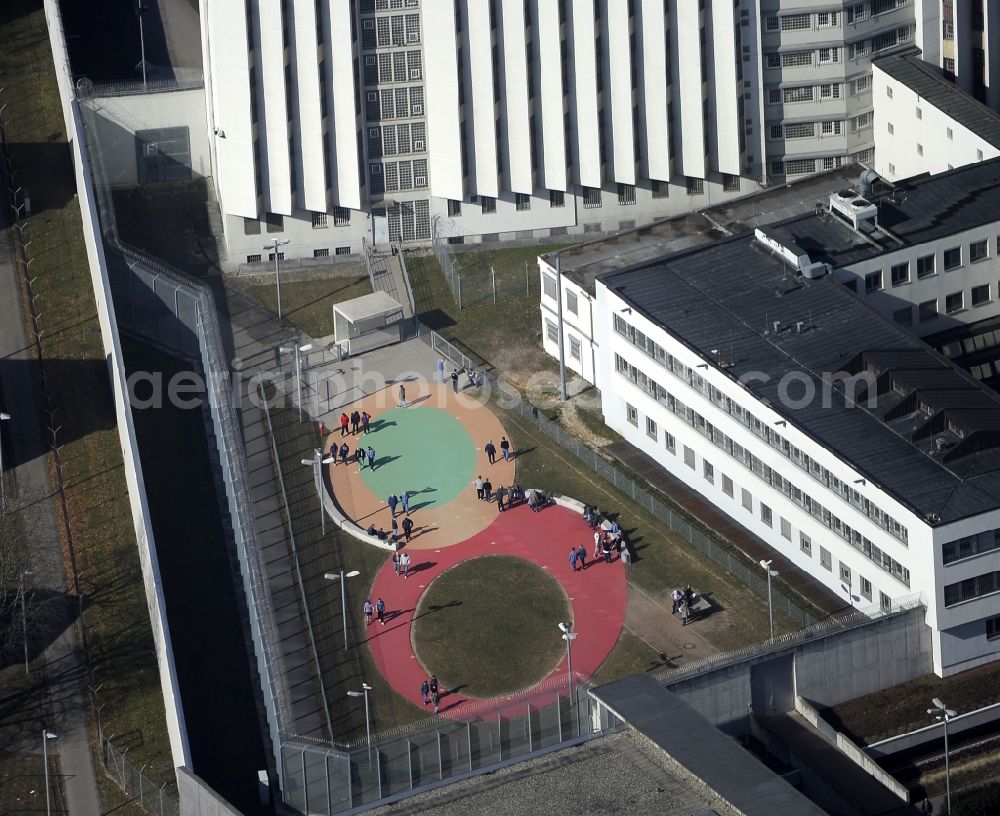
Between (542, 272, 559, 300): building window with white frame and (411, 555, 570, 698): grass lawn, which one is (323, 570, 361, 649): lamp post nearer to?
(411, 555, 570, 698): grass lawn

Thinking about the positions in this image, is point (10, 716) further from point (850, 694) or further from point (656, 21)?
point (656, 21)

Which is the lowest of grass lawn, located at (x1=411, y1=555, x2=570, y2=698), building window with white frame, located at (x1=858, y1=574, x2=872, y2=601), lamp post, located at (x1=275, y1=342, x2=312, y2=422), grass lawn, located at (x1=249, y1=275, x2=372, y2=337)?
grass lawn, located at (x1=411, y1=555, x2=570, y2=698)

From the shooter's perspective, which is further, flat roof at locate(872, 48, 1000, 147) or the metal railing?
flat roof at locate(872, 48, 1000, 147)

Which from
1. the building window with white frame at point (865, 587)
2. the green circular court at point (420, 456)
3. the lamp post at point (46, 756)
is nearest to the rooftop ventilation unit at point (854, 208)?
the green circular court at point (420, 456)

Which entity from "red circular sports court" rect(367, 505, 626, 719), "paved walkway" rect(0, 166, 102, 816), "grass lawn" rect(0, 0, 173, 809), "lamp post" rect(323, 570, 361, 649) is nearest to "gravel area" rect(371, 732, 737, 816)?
"red circular sports court" rect(367, 505, 626, 719)

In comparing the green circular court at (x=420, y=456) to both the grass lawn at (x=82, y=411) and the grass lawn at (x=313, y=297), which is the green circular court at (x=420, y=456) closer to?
the grass lawn at (x=313, y=297)

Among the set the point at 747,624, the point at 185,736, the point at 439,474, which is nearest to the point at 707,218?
the point at 439,474
